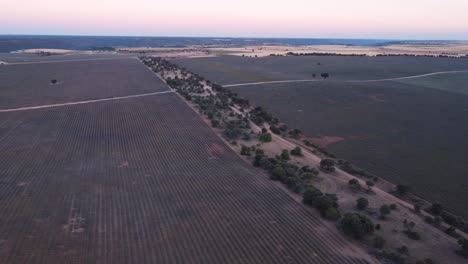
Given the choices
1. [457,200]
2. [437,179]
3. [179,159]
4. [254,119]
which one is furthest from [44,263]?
[254,119]

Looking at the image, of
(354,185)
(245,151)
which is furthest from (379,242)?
(245,151)

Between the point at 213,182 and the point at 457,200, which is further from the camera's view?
the point at 213,182

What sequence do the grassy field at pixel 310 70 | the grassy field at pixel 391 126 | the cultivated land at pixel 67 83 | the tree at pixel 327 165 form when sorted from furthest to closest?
the grassy field at pixel 310 70, the cultivated land at pixel 67 83, the tree at pixel 327 165, the grassy field at pixel 391 126

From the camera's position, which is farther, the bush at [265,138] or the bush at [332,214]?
the bush at [265,138]

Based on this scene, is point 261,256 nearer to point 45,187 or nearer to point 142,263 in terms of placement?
point 142,263

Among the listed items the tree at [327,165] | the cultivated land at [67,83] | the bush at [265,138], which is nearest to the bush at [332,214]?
the tree at [327,165]

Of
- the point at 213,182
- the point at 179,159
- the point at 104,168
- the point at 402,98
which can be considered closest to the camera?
the point at 213,182

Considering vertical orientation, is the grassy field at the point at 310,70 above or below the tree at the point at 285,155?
above

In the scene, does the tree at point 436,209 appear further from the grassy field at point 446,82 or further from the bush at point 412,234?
the grassy field at point 446,82
